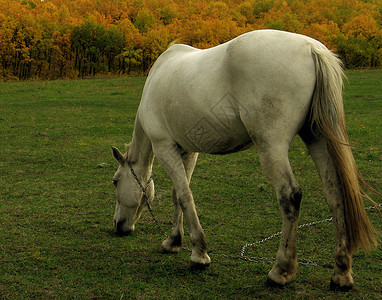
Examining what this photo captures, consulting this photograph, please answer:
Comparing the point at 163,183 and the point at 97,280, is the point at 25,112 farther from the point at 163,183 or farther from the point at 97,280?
the point at 97,280

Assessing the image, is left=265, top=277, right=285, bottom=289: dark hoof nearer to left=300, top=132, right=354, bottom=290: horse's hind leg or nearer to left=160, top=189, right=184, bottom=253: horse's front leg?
left=300, top=132, right=354, bottom=290: horse's hind leg

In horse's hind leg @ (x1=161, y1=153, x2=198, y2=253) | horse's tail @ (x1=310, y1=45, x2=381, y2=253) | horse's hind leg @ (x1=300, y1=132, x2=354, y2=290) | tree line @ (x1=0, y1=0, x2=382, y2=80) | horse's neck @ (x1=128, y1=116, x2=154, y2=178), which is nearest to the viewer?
horse's tail @ (x1=310, y1=45, x2=381, y2=253)

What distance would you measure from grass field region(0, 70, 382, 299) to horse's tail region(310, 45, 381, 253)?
549 millimetres

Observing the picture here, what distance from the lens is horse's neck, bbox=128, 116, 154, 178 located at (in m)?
4.77

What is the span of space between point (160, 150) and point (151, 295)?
4.66 ft

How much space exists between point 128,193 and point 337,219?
241 centimetres

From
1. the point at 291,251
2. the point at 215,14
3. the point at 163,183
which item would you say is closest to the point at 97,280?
the point at 291,251

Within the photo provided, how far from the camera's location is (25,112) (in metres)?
15.8

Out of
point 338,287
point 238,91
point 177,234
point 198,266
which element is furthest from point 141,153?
point 338,287

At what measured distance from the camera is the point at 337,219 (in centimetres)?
342

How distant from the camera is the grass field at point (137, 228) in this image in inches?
145

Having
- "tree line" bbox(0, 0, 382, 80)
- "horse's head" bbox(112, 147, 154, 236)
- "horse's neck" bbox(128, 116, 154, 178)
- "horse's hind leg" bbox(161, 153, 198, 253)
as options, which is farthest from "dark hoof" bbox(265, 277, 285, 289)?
"tree line" bbox(0, 0, 382, 80)

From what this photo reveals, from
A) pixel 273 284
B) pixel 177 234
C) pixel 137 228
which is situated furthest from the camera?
pixel 137 228

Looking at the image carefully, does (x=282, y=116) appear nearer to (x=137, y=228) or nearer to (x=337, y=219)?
(x=337, y=219)
